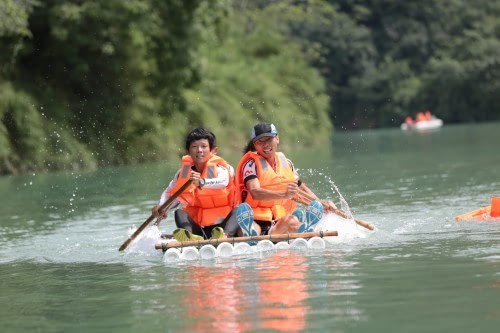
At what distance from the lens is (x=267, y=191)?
1024cm

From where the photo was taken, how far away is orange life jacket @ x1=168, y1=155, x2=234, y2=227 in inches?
403

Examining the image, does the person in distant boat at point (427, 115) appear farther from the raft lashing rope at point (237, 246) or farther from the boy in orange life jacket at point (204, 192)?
the raft lashing rope at point (237, 246)

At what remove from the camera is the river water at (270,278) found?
6.55 metres

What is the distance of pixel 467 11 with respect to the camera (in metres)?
76.2

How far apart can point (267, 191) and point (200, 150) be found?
719mm

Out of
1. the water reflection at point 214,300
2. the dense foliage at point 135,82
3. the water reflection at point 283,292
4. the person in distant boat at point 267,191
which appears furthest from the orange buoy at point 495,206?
the dense foliage at point 135,82

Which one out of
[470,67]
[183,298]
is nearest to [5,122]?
[183,298]

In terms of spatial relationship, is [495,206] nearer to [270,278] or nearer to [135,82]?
[270,278]

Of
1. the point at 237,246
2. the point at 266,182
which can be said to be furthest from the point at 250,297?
the point at 266,182

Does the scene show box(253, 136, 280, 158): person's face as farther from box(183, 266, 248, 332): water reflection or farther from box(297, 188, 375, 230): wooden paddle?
box(183, 266, 248, 332): water reflection

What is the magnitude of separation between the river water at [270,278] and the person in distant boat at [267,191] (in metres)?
0.42

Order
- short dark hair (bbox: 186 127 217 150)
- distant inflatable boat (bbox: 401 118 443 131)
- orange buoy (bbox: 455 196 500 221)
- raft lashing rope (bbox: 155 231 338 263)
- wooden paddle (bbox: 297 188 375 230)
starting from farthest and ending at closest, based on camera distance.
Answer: distant inflatable boat (bbox: 401 118 443 131) → orange buoy (bbox: 455 196 500 221) → wooden paddle (bbox: 297 188 375 230) → short dark hair (bbox: 186 127 217 150) → raft lashing rope (bbox: 155 231 338 263)

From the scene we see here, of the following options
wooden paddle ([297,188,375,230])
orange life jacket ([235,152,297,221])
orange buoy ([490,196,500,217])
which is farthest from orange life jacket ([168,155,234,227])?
orange buoy ([490,196,500,217])

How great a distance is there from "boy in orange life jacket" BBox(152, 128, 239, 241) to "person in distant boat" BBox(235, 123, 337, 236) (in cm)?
17
